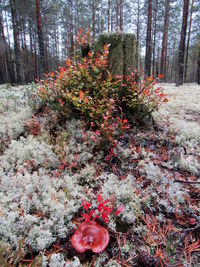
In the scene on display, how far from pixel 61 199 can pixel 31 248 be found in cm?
50

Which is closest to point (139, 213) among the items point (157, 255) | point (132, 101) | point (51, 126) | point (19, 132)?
point (157, 255)

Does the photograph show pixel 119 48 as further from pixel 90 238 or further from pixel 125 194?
pixel 90 238

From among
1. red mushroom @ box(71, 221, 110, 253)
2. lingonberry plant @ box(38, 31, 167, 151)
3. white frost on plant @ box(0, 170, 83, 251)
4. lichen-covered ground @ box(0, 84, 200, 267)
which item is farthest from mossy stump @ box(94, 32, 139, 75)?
red mushroom @ box(71, 221, 110, 253)

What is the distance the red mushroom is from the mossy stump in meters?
2.78

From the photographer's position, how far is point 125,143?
280 centimetres

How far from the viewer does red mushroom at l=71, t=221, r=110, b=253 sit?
1295 mm

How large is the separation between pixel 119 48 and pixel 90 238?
10.5ft

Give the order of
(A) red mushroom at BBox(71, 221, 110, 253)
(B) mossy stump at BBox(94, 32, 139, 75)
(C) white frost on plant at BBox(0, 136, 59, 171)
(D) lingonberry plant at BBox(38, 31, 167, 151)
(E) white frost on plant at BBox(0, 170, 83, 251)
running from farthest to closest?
(B) mossy stump at BBox(94, 32, 139, 75), (D) lingonberry plant at BBox(38, 31, 167, 151), (C) white frost on plant at BBox(0, 136, 59, 171), (E) white frost on plant at BBox(0, 170, 83, 251), (A) red mushroom at BBox(71, 221, 110, 253)

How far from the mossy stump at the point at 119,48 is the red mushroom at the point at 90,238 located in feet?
9.11

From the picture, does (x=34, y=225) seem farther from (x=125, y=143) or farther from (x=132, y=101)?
(x=132, y=101)

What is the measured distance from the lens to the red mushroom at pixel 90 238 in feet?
4.25

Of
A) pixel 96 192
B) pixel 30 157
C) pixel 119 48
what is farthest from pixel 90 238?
pixel 119 48

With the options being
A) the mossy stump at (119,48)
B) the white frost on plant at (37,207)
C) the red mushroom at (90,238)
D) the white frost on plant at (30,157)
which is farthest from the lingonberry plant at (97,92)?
the red mushroom at (90,238)

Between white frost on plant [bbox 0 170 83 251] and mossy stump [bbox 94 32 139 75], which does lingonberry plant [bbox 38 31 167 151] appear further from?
white frost on plant [bbox 0 170 83 251]
